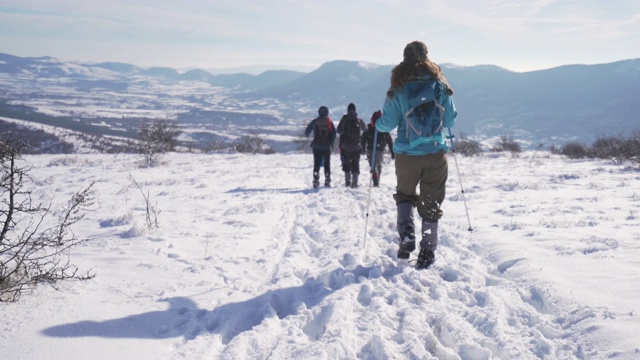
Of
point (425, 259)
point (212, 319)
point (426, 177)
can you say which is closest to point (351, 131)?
point (426, 177)

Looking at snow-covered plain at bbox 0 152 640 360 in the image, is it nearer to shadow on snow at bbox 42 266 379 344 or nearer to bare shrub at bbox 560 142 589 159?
shadow on snow at bbox 42 266 379 344

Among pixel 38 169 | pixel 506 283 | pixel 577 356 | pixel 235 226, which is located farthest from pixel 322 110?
pixel 38 169

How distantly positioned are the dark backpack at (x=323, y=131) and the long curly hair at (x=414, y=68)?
6.35 meters

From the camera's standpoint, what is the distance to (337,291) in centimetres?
380

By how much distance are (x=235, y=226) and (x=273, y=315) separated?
3192mm

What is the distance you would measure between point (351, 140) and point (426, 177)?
625 cm

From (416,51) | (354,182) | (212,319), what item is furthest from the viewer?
(354,182)

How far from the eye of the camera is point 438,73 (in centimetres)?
416

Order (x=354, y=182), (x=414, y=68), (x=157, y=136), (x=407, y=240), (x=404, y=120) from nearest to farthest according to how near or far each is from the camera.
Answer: (x=414, y=68) → (x=404, y=120) → (x=407, y=240) → (x=354, y=182) → (x=157, y=136)

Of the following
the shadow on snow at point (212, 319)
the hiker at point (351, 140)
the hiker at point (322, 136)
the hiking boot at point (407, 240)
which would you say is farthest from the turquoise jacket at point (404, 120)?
the hiker at point (322, 136)

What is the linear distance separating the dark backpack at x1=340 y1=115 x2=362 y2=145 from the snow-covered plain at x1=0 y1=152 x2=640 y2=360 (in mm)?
3612

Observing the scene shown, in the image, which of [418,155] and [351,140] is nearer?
[418,155]

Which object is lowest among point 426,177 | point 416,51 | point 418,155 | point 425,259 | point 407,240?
point 425,259

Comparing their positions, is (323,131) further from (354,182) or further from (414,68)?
(414,68)
